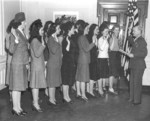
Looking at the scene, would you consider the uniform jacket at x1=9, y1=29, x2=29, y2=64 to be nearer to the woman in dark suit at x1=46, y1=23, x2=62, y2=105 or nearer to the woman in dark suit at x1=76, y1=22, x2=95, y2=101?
the woman in dark suit at x1=46, y1=23, x2=62, y2=105

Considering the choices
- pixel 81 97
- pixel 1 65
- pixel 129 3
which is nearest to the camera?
pixel 81 97

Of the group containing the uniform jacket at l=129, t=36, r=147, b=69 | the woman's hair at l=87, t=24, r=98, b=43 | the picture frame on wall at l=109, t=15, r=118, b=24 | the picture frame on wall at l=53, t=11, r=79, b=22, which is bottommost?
the uniform jacket at l=129, t=36, r=147, b=69

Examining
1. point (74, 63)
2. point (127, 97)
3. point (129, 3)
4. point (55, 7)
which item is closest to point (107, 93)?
point (127, 97)

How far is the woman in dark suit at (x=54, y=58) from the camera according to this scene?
4781 mm

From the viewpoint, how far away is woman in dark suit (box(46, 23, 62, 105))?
188 inches

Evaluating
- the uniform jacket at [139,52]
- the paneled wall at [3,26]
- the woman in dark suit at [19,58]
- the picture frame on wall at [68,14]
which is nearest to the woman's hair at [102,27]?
the uniform jacket at [139,52]

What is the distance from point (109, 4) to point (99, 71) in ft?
6.50

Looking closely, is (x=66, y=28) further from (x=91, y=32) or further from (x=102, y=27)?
(x=102, y=27)

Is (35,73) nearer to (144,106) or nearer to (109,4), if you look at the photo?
(144,106)

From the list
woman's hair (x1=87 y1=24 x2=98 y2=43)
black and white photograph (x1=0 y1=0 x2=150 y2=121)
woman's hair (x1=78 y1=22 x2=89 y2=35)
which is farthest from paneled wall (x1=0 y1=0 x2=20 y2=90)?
woman's hair (x1=87 y1=24 x2=98 y2=43)

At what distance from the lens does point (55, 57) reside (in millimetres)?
4840

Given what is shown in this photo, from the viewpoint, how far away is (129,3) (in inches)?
253

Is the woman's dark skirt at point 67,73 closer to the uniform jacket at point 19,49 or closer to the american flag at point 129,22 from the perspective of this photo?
the uniform jacket at point 19,49

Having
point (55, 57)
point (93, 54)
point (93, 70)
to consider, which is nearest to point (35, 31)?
point (55, 57)
